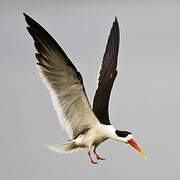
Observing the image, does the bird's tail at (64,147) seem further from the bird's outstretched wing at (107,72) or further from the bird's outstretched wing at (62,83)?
the bird's outstretched wing at (107,72)

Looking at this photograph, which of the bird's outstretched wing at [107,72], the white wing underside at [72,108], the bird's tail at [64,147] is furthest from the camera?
the bird's outstretched wing at [107,72]

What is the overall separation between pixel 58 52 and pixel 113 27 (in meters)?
0.80

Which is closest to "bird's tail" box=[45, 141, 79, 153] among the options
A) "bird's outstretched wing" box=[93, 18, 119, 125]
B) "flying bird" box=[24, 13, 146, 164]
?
"flying bird" box=[24, 13, 146, 164]

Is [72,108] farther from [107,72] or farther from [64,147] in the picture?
[107,72]

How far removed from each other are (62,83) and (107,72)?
64cm

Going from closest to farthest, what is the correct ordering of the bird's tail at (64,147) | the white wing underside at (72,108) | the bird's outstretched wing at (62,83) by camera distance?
the bird's outstretched wing at (62,83)
the white wing underside at (72,108)
the bird's tail at (64,147)

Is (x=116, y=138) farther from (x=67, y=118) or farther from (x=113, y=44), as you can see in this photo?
(x=113, y=44)

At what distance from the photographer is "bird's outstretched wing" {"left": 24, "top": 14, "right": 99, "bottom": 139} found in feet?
6.25

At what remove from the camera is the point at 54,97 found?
2.05m

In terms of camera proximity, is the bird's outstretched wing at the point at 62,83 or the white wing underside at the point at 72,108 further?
the white wing underside at the point at 72,108

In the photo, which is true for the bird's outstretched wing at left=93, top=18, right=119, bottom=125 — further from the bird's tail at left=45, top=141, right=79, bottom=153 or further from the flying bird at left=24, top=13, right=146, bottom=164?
the bird's tail at left=45, top=141, right=79, bottom=153

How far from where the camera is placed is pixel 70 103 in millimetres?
2070

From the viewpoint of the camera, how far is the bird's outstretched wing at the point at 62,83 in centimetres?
191

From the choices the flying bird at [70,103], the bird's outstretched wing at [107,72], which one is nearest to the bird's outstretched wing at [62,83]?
the flying bird at [70,103]
